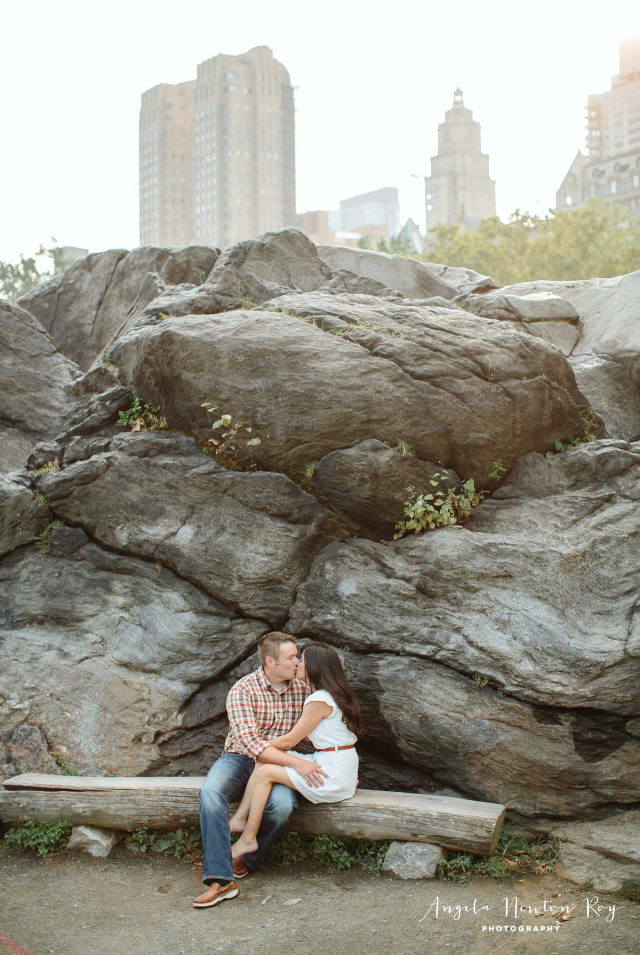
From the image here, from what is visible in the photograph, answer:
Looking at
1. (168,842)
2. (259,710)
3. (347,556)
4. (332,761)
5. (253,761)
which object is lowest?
(168,842)

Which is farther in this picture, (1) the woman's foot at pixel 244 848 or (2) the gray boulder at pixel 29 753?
(2) the gray boulder at pixel 29 753

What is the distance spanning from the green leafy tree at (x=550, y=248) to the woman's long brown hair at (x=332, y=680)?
3022 centimetres

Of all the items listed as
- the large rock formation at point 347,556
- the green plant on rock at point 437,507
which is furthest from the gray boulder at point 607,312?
the green plant on rock at point 437,507

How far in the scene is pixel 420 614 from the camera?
7309mm

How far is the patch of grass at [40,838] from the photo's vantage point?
6.65 m

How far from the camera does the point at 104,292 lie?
13.3m

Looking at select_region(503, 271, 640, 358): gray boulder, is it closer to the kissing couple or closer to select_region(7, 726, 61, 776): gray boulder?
the kissing couple

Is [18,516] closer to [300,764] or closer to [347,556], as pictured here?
[347,556]

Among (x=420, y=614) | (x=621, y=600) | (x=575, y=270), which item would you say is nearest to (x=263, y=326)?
(x=420, y=614)

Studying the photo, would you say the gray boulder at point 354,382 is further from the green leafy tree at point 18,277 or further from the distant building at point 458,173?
the distant building at point 458,173

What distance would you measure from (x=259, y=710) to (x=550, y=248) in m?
33.2

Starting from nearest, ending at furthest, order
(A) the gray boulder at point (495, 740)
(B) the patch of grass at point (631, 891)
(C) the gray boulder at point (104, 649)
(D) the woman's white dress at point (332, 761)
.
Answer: (B) the patch of grass at point (631, 891) → (D) the woman's white dress at point (332, 761) → (A) the gray boulder at point (495, 740) → (C) the gray boulder at point (104, 649)

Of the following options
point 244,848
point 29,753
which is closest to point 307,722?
point 244,848

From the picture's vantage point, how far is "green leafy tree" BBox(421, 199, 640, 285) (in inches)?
1335
